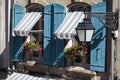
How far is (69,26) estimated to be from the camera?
494 inches

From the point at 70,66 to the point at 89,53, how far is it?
2.89 ft

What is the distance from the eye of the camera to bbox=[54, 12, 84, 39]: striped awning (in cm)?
1224

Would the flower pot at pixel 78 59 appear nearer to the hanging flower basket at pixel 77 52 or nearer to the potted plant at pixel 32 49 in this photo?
the hanging flower basket at pixel 77 52

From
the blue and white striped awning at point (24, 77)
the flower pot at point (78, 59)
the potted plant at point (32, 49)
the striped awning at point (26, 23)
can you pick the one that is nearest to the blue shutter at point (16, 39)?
the potted plant at point (32, 49)

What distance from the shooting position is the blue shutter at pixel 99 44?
12102mm

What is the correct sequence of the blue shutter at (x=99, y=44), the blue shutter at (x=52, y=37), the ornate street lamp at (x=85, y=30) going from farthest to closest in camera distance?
the blue shutter at (x=52, y=37), the blue shutter at (x=99, y=44), the ornate street lamp at (x=85, y=30)

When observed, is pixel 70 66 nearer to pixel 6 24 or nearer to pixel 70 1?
pixel 70 1

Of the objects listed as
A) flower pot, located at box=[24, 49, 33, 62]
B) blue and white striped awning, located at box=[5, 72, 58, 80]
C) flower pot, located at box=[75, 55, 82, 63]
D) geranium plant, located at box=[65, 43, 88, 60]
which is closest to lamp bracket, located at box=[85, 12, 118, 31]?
geranium plant, located at box=[65, 43, 88, 60]

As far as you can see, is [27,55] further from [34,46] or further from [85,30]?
[85,30]

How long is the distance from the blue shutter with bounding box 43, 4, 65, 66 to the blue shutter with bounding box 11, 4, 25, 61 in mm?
1330

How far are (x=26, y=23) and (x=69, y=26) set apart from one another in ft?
6.54

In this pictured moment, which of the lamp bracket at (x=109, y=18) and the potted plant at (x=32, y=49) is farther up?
the lamp bracket at (x=109, y=18)

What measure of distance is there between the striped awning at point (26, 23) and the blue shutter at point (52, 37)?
38 centimetres

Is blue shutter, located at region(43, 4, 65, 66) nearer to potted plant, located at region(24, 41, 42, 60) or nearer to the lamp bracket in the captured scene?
potted plant, located at region(24, 41, 42, 60)
